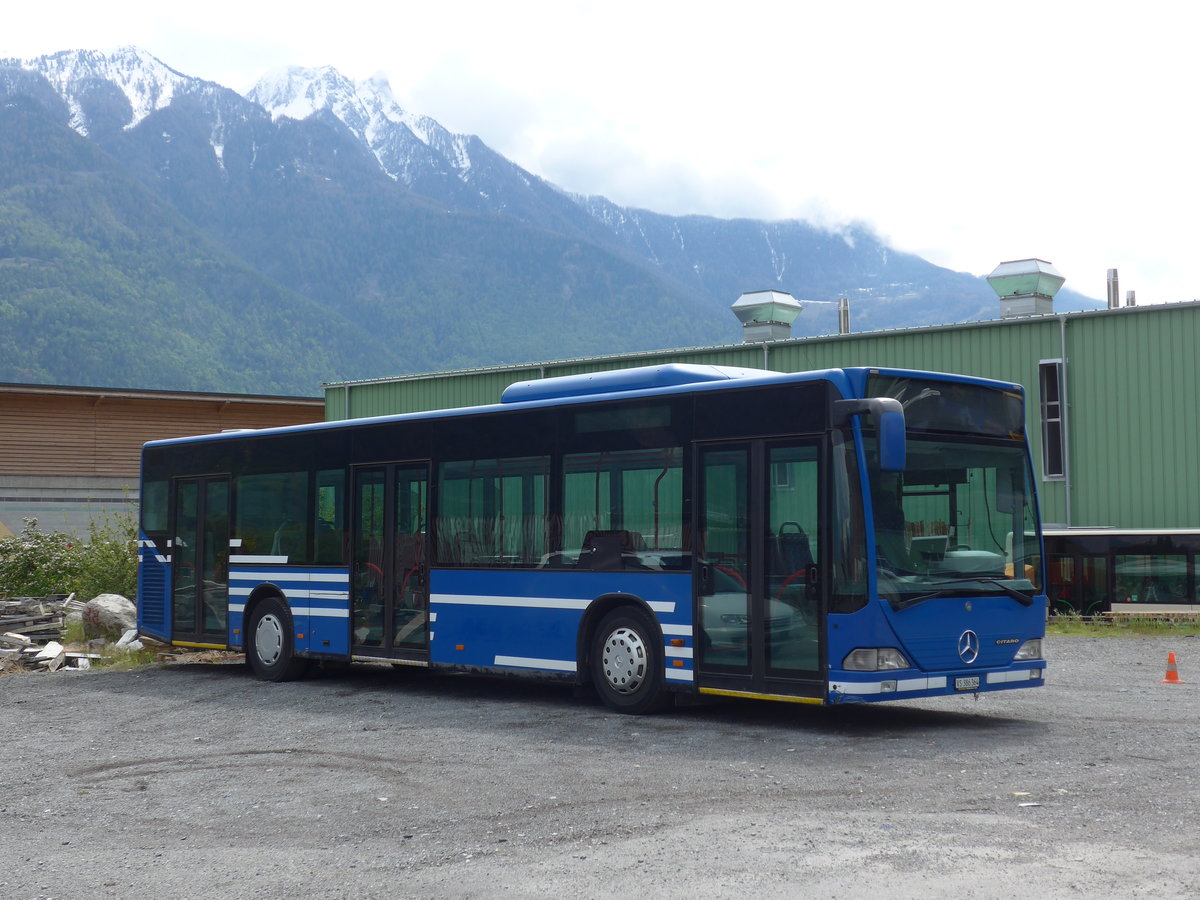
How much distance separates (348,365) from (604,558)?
18996 centimetres

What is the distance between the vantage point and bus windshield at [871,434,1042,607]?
1067cm

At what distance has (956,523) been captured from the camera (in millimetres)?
11070

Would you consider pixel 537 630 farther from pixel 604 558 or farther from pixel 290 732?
pixel 290 732

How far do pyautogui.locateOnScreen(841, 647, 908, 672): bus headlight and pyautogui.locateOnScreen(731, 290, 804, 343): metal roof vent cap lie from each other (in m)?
23.6

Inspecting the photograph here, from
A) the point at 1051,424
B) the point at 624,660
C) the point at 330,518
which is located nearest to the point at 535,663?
the point at 624,660

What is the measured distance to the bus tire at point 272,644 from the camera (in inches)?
630

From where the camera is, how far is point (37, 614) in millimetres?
22531

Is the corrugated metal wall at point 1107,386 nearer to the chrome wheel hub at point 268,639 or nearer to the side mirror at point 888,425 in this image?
the chrome wheel hub at point 268,639

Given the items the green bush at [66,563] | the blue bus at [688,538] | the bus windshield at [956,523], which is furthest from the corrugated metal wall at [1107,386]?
the bus windshield at [956,523]

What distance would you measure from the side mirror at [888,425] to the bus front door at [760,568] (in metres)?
0.50

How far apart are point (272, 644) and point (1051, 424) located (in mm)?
17316

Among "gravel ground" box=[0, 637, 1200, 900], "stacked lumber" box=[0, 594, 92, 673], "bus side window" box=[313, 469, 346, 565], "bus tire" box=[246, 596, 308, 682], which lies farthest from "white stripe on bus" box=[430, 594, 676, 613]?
"stacked lumber" box=[0, 594, 92, 673]

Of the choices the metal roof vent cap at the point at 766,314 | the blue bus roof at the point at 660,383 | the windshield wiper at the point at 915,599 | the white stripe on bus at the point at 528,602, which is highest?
the metal roof vent cap at the point at 766,314

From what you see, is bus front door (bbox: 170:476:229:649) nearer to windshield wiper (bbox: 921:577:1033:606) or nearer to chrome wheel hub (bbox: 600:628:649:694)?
chrome wheel hub (bbox: 600:628:649:694)
